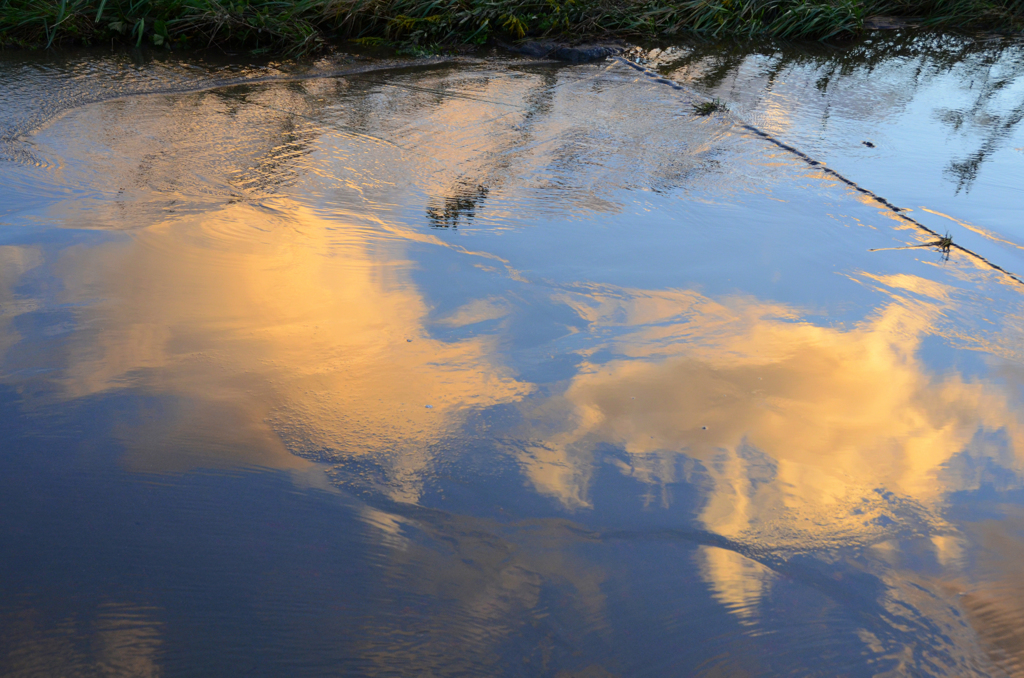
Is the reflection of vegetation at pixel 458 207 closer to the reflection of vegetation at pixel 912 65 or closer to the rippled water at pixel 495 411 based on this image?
the rippled water at pixel 495 411

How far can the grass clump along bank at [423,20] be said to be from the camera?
16.8 feet

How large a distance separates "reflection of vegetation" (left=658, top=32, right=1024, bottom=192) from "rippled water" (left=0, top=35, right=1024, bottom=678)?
1.24m

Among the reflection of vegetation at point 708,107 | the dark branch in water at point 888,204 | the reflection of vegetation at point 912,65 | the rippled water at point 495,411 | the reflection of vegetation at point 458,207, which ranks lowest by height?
the rippled water at point 495,411

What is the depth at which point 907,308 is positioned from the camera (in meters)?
2.47

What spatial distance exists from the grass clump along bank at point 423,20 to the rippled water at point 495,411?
6.30ft

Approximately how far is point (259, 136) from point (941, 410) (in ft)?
10.7

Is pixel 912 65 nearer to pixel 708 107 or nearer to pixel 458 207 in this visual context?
pixel 708 107

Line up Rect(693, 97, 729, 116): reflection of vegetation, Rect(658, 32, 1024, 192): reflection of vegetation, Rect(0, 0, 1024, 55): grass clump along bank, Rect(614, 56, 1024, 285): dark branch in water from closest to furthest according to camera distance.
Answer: Rect(614, 56, 1024, 285): dark branch in water, Rect(693, 97, 729, 116): reflection of vegetation, Rect(658, 32, 1024, 192): reflection of vegetation, Rect(0, 0, 1024, 55): grass clump along bank

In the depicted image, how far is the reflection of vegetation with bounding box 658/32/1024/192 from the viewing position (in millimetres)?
4605

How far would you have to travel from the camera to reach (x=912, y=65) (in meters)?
5.88

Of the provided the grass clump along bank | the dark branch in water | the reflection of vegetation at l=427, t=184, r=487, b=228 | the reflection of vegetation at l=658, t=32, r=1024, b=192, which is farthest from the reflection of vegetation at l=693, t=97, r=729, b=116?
the reflection of vegetation at l=427, t=184, r=487, b=228

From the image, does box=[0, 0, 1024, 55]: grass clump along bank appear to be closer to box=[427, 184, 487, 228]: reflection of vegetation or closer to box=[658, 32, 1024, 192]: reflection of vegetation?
box=[658, 32, 1024, 192]: reflection of vegetation

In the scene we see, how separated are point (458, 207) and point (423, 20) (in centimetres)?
329

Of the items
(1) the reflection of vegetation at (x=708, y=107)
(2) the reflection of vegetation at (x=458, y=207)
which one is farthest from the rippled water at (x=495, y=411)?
(1) the reflection of vegetation at (x=708, y=107)
